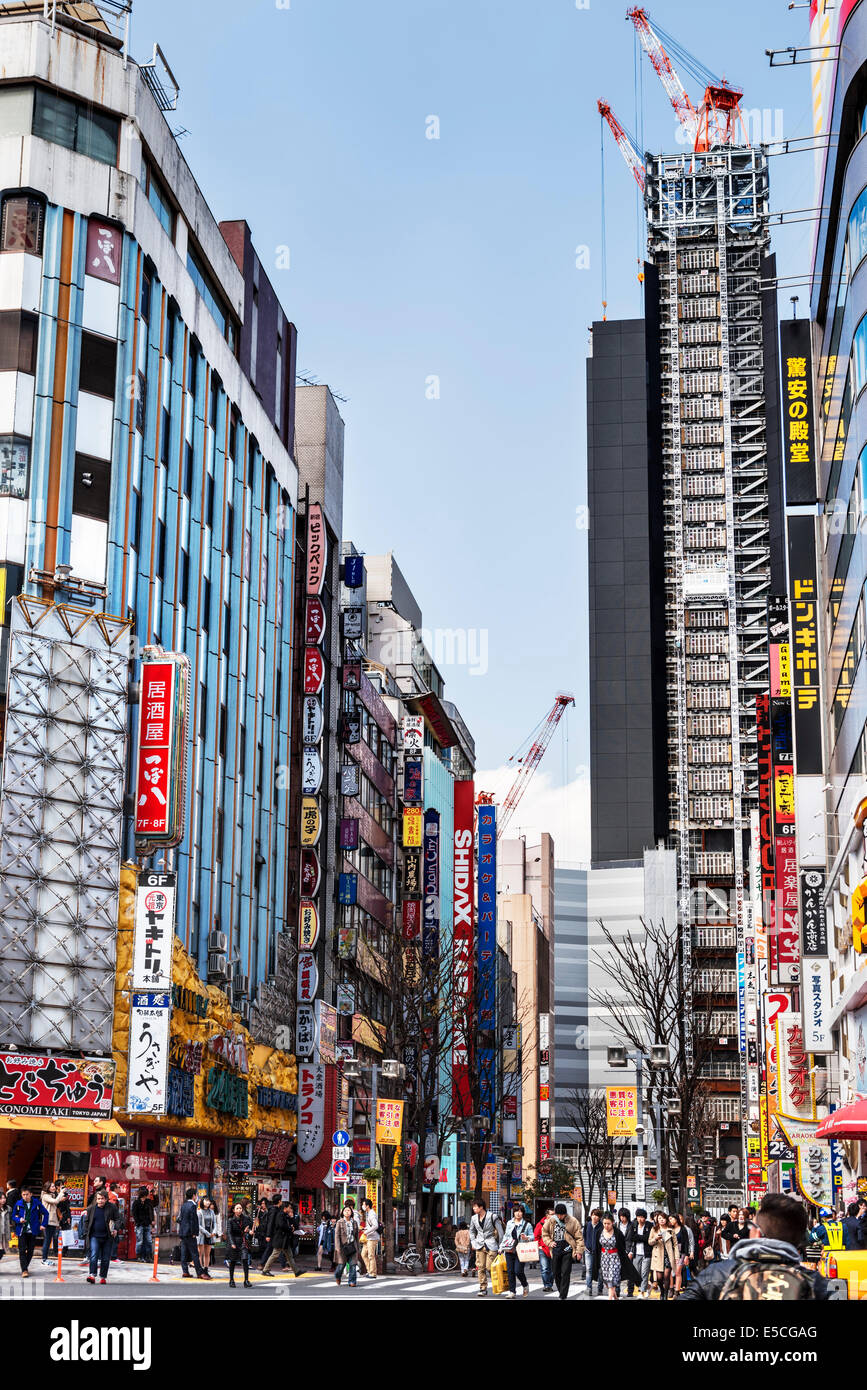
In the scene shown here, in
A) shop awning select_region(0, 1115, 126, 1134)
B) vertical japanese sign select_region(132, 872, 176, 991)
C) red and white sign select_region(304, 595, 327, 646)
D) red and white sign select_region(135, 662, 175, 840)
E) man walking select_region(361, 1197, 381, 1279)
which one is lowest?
man walking select_region(361, 1197, 381, 1279)

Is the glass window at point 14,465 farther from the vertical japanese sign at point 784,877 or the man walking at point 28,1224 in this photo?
the vertical japanese sign at point 784,877

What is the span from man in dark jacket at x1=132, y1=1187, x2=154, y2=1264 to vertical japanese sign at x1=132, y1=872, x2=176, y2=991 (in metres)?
5.06

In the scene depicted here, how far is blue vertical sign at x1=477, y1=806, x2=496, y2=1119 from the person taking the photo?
97.0m

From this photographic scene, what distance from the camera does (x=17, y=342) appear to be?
43.4 m

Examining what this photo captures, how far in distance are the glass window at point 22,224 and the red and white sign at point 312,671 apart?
24881 mm

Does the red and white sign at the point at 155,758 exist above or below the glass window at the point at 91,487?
below

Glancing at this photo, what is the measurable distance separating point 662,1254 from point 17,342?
28045 mm

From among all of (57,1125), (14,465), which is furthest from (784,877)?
(14,465)

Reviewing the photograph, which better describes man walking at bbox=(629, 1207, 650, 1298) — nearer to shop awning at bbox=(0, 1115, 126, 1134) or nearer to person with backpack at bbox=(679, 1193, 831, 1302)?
shop awning at bbox=(0, 1115, 126, 1134)

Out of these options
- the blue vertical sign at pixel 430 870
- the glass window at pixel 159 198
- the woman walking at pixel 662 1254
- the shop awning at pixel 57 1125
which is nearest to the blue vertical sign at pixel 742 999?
the blue vertical sign at pixel 430 870

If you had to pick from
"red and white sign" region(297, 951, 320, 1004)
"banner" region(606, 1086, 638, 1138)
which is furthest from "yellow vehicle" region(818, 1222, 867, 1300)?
"red and white sign" region(297, 951, 320, 1004)

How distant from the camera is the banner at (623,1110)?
47844 mm
